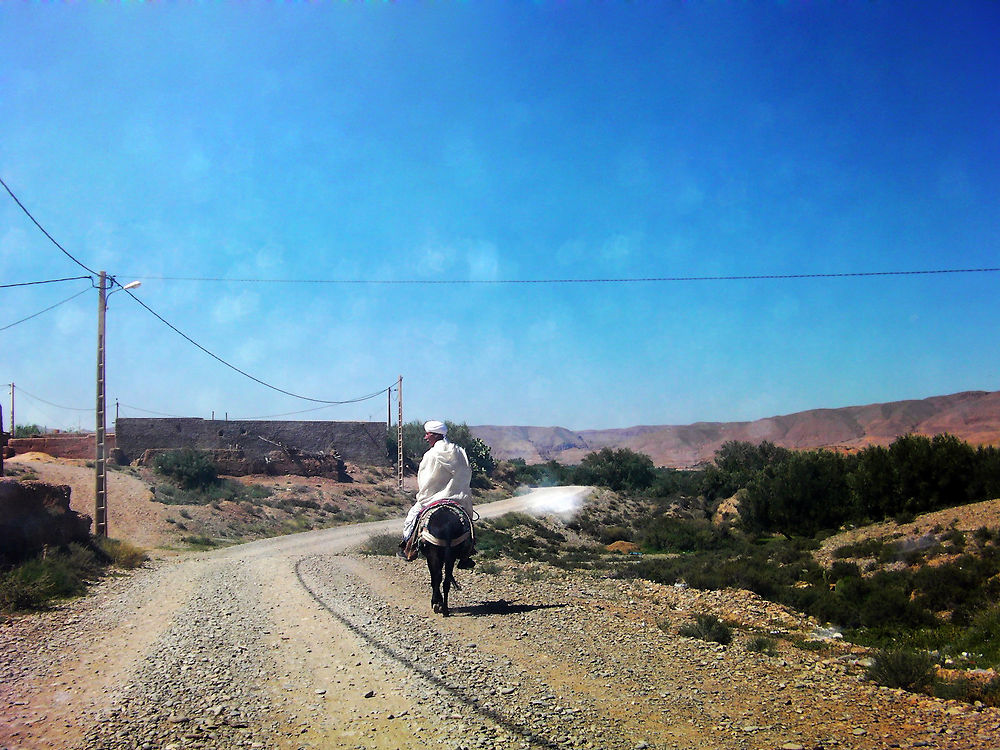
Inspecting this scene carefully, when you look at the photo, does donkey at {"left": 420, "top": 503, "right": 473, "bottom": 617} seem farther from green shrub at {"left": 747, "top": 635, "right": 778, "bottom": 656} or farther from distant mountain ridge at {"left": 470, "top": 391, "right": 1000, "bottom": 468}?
distant mountain ridge at {"left": 470, "top": 391, "right": 1000, "bottom": 468}

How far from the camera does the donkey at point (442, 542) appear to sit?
8828 mm

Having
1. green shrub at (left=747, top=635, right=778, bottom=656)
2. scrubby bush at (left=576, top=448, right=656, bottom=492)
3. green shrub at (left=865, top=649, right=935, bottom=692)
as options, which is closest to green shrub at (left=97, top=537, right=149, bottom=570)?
green shrub at (left=747, top=635, right=778, bottom=656)

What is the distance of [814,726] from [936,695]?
75.5 inches

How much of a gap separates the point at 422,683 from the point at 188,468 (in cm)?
3829

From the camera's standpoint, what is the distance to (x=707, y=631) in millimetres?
8242

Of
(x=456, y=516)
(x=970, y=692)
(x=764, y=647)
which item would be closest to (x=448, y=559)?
(x=456, y=516)

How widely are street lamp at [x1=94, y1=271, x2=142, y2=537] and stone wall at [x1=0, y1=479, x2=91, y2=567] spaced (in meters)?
5.32

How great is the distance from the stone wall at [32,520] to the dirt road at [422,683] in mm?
3471

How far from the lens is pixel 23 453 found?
42844 mm

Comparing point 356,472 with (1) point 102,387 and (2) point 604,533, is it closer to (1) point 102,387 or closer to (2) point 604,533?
(2) point 604,533

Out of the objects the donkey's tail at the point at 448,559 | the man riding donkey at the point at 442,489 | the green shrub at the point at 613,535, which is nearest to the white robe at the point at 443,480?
the man riding donkey at the point at 442,489

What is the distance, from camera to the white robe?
29.8 ft

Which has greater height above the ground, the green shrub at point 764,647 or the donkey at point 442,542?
the donkey at point 442,542

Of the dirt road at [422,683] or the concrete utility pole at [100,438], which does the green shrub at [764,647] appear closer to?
the dirt road at [422,683]
